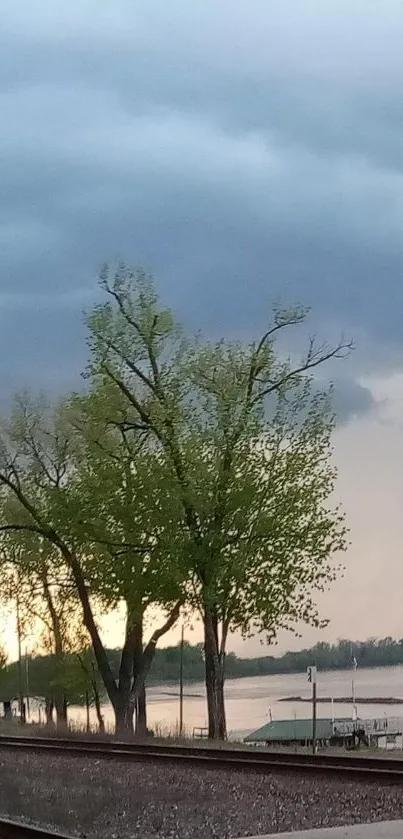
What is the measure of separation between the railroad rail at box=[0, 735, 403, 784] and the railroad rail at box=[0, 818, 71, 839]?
19.8 ft

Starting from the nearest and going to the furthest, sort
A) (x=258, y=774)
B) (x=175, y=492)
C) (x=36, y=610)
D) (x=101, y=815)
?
(x=101, y=815)
(x=258, y=774)
(x=175, y=492)
(x=36, y=610)

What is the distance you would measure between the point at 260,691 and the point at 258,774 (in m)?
151

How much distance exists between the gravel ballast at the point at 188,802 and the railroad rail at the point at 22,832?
1.27m

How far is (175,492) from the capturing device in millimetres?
37562

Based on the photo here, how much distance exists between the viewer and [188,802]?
17.6 meters

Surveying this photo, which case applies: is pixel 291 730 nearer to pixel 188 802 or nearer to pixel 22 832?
pixel 188 802

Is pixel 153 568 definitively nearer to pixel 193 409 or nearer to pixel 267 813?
pixel 193 409

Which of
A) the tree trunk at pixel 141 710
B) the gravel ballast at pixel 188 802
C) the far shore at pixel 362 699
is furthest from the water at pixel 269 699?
the gravel ballast at pixel 188 802

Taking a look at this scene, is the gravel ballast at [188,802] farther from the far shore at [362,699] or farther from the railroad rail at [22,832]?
the far shore at [362,699]

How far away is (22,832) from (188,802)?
4128 mm

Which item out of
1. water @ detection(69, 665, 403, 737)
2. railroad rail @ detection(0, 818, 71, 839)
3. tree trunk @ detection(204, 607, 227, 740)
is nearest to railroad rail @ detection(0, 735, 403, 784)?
railroad rail @ detection(0, 818, 71, 839)

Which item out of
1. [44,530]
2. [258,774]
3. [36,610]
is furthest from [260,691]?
[258,774]

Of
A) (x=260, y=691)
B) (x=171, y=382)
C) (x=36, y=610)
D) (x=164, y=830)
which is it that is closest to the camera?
(x=164, y=830)

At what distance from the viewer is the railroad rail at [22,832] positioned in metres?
13.2
